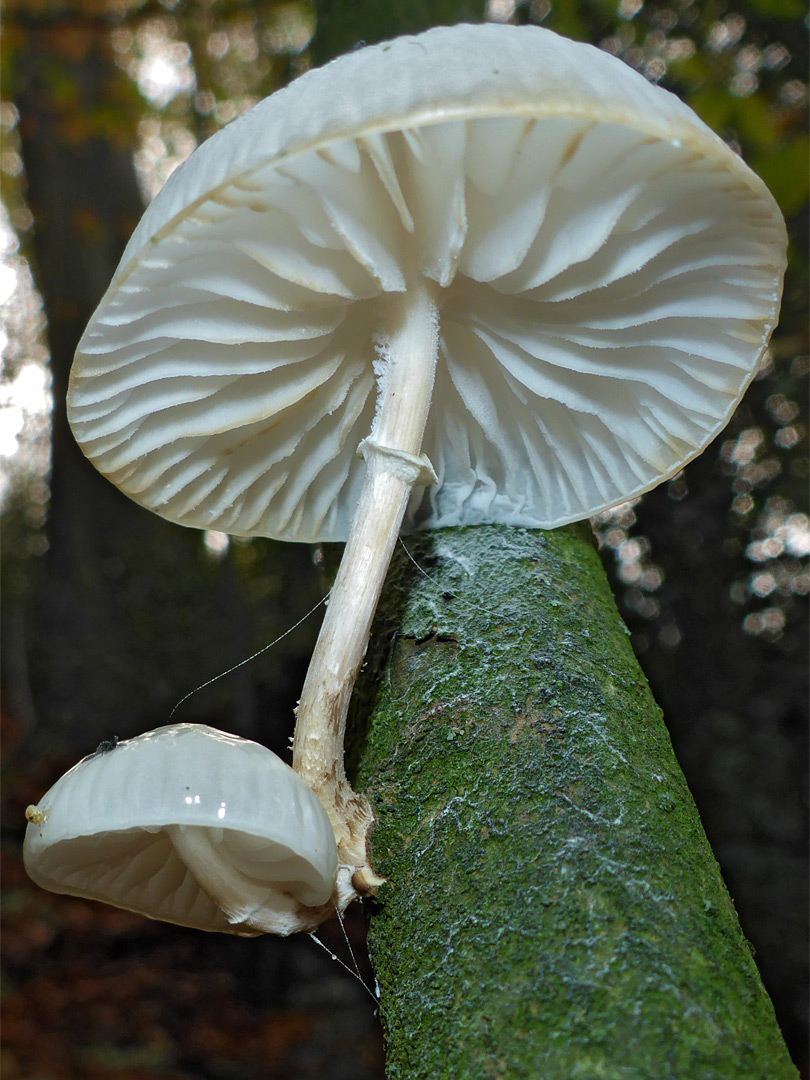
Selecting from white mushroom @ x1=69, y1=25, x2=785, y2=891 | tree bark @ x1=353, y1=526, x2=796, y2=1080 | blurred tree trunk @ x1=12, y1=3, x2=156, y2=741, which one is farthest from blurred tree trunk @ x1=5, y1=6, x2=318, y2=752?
Answer: tree bark @ x1=353, y1=526, x2=796, y2=1080

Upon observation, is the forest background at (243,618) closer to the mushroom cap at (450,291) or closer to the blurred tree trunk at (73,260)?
the blurred tree trunk at (73,260)

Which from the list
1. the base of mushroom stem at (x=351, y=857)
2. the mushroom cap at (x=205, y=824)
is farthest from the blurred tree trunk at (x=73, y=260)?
the base of mushroom stem at (x=351, y=857)

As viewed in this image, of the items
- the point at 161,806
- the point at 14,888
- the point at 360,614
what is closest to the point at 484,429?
the point at 360,614

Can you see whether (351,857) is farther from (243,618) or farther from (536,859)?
(243,618)

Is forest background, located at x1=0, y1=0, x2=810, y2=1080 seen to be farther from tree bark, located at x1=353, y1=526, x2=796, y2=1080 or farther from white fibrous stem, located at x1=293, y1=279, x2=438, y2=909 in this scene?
tree bark, located at x1=353, y1=526, x2=796, y2=1080

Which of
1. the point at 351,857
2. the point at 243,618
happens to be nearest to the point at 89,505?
the point at 243,618

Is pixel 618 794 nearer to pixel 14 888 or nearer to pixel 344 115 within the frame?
pixel 344 115
